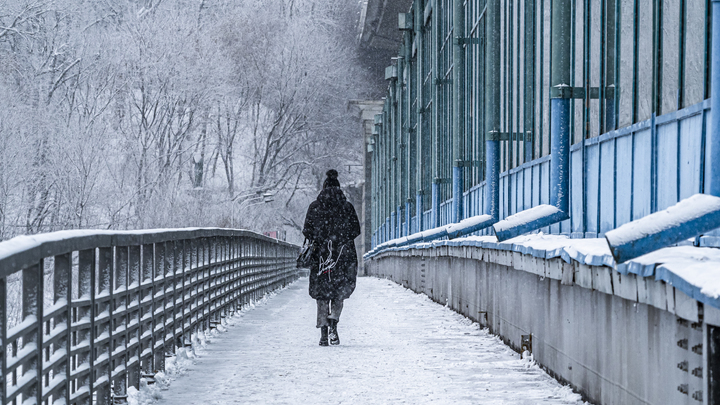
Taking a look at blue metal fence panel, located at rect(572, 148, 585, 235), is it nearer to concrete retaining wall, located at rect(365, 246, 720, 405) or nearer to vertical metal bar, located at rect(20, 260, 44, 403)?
concrete retaining wall, located at rect(365, 246, 720, 405)

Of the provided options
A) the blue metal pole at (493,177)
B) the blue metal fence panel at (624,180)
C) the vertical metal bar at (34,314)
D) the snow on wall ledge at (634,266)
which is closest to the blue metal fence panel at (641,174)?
the blue metal fence panel at (624,180)

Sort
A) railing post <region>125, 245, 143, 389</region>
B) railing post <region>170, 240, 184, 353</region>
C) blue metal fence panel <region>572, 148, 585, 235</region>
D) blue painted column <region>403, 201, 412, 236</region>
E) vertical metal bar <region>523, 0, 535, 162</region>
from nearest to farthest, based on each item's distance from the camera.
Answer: railing post <region>125, 245, 143, 389</region> < railing post <region>170, 240, 184, 353</region> < blue metal fence panel <region>572, 148, 585, 235</region> < vertical metal bar <region>523, 0, 535, 162</region> < blue painted column <region>403, 201, 412, 236</region>

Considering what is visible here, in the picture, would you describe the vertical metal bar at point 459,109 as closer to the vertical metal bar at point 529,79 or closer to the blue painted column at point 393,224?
the vertical metal bar at point 529,79

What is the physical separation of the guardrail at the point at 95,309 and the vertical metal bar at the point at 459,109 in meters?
9.26

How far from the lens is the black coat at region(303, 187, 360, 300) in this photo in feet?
36.8

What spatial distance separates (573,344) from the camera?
24.9 ft

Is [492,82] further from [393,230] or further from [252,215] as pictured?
[252,215]

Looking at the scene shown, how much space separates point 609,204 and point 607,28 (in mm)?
1771

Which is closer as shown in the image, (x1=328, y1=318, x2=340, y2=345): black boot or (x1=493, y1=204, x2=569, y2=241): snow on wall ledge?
(x1=493, y1=204, x2=569, y2=241): snow on wall ledge

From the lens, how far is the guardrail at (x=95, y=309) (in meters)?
4.62

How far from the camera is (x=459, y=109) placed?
20.4 meters

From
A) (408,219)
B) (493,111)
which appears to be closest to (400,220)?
(408,219)

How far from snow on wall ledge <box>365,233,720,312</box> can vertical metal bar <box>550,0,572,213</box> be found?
2.91 ft

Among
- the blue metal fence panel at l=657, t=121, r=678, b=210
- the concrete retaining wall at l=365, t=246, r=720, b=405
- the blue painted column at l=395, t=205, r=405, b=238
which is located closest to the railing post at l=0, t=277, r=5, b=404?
the concrete retaining wall at l=365, t=246, r=720, b=405
